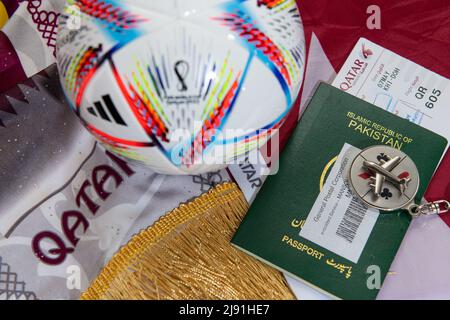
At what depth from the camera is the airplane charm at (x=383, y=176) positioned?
1.89ft

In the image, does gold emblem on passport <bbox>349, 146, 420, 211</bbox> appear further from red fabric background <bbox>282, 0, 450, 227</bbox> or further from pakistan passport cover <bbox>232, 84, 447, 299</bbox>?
red fabric background <bbox>282, 0, 450, 227</bbox>

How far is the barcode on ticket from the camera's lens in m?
0.58

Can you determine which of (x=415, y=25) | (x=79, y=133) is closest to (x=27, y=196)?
(x=79, y=133)

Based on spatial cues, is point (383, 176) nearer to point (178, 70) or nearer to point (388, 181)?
point (388, 181)

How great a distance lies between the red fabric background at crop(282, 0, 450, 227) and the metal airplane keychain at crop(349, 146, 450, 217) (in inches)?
5.2

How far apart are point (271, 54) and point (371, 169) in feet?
0.67

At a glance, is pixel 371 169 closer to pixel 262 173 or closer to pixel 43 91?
pixel 262 173

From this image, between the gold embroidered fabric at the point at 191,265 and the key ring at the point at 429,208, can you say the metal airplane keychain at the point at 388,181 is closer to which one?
the key ring at the point at 429,208

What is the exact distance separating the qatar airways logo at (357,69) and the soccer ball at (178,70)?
0.60ft

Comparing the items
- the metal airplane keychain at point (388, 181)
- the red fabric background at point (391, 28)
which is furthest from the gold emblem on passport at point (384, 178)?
the red fabric background at point (391, 28)

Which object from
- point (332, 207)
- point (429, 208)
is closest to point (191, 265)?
point (332, 207)

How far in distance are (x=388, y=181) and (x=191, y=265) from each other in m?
0.24

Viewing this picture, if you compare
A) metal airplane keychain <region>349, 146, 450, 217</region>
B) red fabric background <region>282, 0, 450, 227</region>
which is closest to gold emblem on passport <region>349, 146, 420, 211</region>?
metal airplane keychain <region>349, 146, 450, 217</region>
